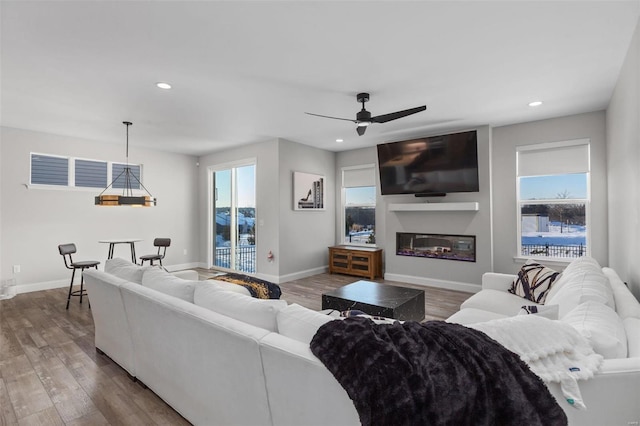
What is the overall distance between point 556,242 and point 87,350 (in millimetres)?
5915

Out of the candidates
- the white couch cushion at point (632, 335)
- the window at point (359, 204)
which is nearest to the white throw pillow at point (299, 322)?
the white couch cushion at point (632, 335)

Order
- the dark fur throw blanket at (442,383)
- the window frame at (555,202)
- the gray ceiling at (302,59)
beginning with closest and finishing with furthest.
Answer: the dark fur throw blanket at (442,383) < the gray ceiling at (302,59) < the window frame at (555,202)

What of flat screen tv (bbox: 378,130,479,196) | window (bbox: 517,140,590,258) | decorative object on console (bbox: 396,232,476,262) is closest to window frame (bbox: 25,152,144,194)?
flat screen tv (bbox: 378,130,479,196)

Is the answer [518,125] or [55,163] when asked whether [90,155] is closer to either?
[55,163]

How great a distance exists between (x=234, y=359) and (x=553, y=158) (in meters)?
5.11

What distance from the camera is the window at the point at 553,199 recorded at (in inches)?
175

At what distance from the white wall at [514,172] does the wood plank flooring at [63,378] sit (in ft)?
5.22

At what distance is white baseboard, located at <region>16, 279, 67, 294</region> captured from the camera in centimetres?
500

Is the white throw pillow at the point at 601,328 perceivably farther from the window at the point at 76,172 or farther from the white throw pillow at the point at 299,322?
the window at the point at 76,172

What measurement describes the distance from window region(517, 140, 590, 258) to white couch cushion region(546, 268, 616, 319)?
2697 mm

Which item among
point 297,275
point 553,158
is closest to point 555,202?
point 553,158

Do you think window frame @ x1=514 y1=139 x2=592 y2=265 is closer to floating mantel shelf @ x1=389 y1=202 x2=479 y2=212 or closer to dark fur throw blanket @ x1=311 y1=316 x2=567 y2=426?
floating mantel shelf @ x1=389 y1=202 x2=479 y2=212

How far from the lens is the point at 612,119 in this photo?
361 centimetres

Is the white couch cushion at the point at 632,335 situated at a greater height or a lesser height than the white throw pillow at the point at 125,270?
lesser
